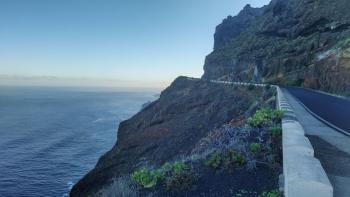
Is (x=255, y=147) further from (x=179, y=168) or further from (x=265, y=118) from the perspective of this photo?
(x=265, y=118)

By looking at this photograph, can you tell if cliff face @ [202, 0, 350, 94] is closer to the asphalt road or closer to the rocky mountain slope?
the rocky mountain slope

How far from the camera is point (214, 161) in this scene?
8125 millimetres

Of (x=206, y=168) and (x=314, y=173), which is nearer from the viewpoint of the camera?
(x=314, y=173)

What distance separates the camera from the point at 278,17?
82.2 meters

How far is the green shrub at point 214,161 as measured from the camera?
26.1ft

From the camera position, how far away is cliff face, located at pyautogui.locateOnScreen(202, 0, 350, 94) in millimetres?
40500

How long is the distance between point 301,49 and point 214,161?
166ft

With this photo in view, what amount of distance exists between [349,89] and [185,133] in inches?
678

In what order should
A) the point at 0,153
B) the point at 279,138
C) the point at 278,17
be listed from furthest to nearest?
the point at 278,17
the point at 0,153
the point at 279,138

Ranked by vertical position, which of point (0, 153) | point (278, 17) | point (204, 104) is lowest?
point (0, 153)

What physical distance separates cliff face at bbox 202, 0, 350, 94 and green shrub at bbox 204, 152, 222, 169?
3129cm

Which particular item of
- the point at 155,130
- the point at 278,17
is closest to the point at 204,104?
A: the point at 155,130

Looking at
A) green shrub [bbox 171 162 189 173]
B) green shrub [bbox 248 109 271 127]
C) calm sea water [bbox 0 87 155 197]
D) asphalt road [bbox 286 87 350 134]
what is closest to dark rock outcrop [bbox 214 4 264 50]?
calm sea water [bbox 0 87 155 197]

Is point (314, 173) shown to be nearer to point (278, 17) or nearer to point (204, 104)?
point (204, 104)
